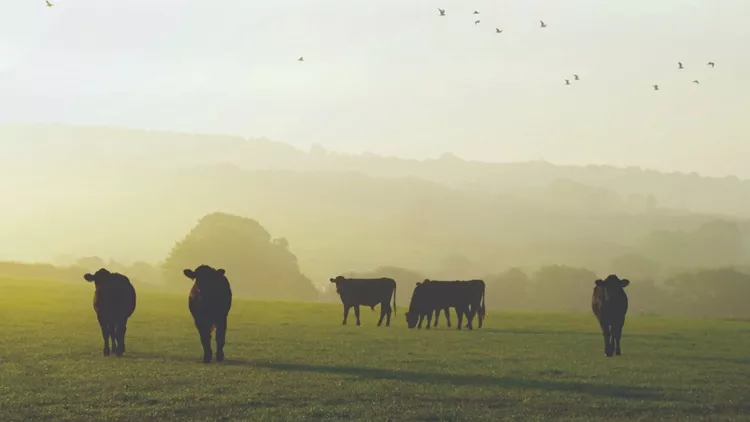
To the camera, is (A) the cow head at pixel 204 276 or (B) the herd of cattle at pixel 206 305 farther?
(A) the cow head at pixel 204 276

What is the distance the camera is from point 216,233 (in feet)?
309

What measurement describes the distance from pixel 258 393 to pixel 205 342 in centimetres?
556

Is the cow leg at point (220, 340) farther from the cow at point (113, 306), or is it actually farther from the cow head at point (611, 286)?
the cow head at point (611, 286)

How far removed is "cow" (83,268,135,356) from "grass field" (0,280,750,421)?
2.34ft

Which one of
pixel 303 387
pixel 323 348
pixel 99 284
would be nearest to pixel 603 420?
pixel 303 387

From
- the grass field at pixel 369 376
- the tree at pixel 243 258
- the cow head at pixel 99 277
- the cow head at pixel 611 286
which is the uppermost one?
the tree at pixel 243 258

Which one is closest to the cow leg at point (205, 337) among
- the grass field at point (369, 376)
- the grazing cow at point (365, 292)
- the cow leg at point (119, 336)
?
the grass field at point (369, 376)

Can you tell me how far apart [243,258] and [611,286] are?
7278 centimetres

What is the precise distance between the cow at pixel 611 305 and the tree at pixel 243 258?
70525 mm

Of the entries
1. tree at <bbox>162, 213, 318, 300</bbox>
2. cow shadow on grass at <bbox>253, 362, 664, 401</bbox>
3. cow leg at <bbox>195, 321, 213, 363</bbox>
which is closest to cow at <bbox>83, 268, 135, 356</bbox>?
cow leg at <bbox>195, 321, 213, 363</bbox>

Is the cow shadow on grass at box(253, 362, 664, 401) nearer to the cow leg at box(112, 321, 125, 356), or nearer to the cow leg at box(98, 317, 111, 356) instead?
the cow leg at box(112, 321, 125, 356)

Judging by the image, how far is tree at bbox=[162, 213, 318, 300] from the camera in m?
Result: 93.2

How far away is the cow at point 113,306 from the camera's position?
22.8 meters

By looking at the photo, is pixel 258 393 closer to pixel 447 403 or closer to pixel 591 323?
pixel 447 403
